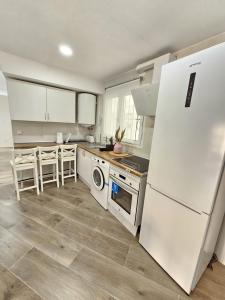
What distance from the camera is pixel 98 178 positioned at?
241cm

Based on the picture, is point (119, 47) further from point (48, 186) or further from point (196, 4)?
point (48, 186)

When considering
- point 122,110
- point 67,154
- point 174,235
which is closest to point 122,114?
point 122,110

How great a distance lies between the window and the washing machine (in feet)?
2.53

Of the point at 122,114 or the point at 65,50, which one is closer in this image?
the point at 65,50

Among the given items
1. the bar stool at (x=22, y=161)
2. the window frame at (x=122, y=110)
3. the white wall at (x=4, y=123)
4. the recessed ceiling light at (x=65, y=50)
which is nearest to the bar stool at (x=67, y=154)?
the bar stool at (x=22, y=161)

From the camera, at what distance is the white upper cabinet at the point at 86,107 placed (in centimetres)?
336

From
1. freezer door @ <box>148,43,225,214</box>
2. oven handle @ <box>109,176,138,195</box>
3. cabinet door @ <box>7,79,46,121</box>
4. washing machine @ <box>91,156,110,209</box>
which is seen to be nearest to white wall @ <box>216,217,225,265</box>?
freezer door @ <box>148,43,225,214</box>

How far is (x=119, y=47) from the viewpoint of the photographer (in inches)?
70.7

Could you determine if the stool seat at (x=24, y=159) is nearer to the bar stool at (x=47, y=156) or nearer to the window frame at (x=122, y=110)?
the bar stool at (x=47, y=156)

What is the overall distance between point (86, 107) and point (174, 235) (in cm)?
311

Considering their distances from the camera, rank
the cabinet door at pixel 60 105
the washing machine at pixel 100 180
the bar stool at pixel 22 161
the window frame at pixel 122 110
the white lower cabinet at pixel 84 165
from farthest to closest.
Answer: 1. the cabinet door at pixel 60 105
2. the white lower cabinet at pixel 84 165
3. the window frame at pixel 122 110
4. the bar stool at pixel 22 161
5. the washing machine at pixel 100 180

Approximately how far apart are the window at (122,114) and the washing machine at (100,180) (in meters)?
0.77

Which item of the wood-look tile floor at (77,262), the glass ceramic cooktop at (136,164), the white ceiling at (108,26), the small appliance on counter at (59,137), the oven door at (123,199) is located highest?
the white ceiling at (108,26)

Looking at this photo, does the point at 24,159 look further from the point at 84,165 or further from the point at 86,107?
the point at 86,107
